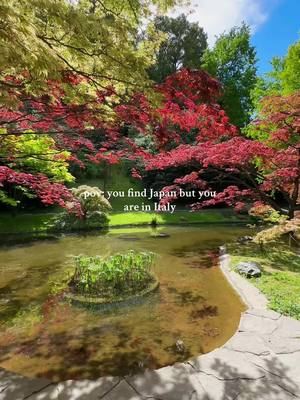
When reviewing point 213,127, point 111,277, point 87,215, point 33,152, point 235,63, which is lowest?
point 111,277

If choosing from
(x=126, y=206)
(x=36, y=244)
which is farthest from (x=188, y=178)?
(x=126, y=206)

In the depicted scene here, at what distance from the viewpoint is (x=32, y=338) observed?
536 cm

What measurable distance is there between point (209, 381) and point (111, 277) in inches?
153

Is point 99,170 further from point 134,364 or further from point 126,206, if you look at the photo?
point 134,364

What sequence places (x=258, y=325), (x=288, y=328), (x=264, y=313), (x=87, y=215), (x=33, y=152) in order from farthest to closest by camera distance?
(x=87, y=215) → (x=33, y=152) → (x=264, y=313) → (x=258, y=325) → (x=288, y=328)

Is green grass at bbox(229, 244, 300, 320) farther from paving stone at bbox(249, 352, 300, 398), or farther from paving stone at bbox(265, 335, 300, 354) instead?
paving stone at bbox(249, 352, 300, 398)

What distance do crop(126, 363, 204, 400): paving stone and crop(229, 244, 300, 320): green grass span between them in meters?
2.69

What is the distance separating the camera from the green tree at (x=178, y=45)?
127 ft

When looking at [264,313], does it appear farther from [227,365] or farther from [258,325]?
[227,365]

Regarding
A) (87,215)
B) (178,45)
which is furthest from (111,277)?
(178,45)

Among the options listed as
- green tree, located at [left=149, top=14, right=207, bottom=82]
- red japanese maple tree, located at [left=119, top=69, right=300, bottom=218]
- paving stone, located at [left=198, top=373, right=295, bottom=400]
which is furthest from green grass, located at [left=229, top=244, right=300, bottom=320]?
green tree, located at [left=149, top=14, right=207, bottom=82]

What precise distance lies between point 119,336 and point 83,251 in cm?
691

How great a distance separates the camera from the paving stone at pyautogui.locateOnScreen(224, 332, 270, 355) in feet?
14.6

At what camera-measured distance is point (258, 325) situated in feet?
17.1
